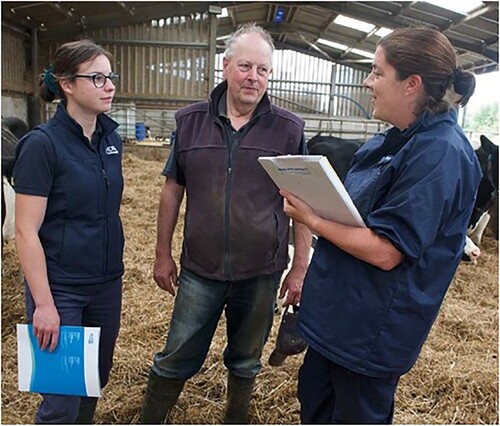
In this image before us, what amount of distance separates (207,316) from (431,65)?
114 cm

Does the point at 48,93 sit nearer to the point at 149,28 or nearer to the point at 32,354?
the point at 32,354

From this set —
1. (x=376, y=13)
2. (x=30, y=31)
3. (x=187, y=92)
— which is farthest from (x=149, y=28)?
(x=376, y=13)

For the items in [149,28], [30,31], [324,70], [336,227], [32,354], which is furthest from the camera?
[324,70]

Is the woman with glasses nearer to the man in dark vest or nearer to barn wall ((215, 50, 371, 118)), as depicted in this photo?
the man in dark vest

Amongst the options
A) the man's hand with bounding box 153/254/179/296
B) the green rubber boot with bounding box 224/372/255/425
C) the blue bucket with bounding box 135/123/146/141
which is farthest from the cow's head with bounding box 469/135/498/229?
the blue bucket with bounding box 135/123/146/141

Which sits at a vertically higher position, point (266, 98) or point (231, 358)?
point (266, 98)

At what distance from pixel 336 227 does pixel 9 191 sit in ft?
12.3

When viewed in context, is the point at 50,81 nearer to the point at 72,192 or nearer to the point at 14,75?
the point at 72,192

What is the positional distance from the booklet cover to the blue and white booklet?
0.74 meters

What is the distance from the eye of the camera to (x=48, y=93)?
1670mm

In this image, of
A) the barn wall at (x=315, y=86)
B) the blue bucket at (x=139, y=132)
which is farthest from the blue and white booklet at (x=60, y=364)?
the barn wall at (x=315, y=86)

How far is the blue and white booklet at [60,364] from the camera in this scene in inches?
59.8

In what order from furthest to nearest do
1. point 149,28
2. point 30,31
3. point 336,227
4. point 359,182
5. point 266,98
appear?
point 149,28, point 30,31, point 266,98, point 359,182, point 336,227

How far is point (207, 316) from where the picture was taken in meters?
1.85
